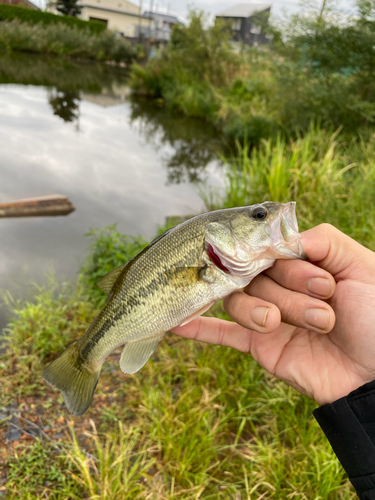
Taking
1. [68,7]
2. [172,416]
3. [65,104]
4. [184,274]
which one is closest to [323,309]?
[184,274]

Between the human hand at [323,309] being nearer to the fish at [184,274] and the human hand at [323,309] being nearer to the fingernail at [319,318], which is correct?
the fingernail at [319,318]

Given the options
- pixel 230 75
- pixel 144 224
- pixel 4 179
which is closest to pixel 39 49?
pixel 230 75

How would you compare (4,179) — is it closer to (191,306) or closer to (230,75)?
(191,306)

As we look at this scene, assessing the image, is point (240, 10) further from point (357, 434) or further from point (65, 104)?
point (357, 434)

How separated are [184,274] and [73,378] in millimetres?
844

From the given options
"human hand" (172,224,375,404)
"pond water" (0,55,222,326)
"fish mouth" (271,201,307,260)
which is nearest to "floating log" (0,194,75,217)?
"pond water" (0,55,222,326)

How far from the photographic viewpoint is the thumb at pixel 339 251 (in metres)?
1.74

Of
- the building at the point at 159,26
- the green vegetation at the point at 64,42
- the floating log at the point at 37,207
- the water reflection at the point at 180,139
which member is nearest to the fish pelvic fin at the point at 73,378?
the floating log at the point at 37,207

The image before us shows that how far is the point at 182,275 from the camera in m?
1.68

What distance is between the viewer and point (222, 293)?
5.54 feet

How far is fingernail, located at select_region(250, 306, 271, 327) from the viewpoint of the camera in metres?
1.65

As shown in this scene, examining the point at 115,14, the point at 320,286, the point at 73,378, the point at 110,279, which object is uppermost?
the point at 115,14

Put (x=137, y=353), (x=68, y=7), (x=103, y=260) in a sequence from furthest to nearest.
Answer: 1. (x=68, y=7)
2. (x=103, y=260)
3. (x=137, y=353)

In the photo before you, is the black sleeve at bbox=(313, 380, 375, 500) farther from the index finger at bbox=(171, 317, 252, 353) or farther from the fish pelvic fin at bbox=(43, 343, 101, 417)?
the fish pelvic fin at bbox=(43, 343, 101, 417)
